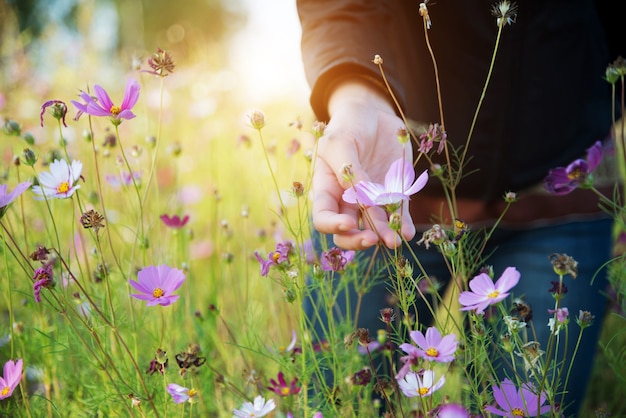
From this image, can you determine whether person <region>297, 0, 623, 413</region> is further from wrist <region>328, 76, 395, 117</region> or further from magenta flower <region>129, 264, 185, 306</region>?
magenta flower <region>129, 264, 185, 306</region>

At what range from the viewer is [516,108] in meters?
0.85

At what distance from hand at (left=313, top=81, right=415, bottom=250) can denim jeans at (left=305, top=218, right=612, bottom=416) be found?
304 mm

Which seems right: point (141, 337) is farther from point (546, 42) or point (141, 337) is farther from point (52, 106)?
point (546, 42)

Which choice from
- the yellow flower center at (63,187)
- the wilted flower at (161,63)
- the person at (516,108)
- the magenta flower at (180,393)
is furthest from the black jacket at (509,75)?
the magenta flower at (180,393)

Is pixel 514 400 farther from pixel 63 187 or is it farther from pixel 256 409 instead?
pixel 63 187

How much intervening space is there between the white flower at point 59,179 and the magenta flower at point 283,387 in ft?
0.90

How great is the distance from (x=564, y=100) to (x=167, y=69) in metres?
0.60

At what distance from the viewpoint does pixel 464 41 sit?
0.83 metres

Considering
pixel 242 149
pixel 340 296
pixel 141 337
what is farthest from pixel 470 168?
pixel 242 149

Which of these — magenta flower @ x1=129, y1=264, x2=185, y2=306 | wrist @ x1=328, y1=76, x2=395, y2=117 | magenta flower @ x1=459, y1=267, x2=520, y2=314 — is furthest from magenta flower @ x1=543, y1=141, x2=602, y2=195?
magenta flower @ x1=129, y1=264, x2=185, y2=306

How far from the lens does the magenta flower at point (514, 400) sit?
1.50ft

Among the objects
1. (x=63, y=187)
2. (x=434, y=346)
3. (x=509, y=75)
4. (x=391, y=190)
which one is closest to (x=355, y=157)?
(x=391, y=190)

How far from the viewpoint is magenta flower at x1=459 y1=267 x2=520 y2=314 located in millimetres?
417

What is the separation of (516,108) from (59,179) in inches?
23.7
